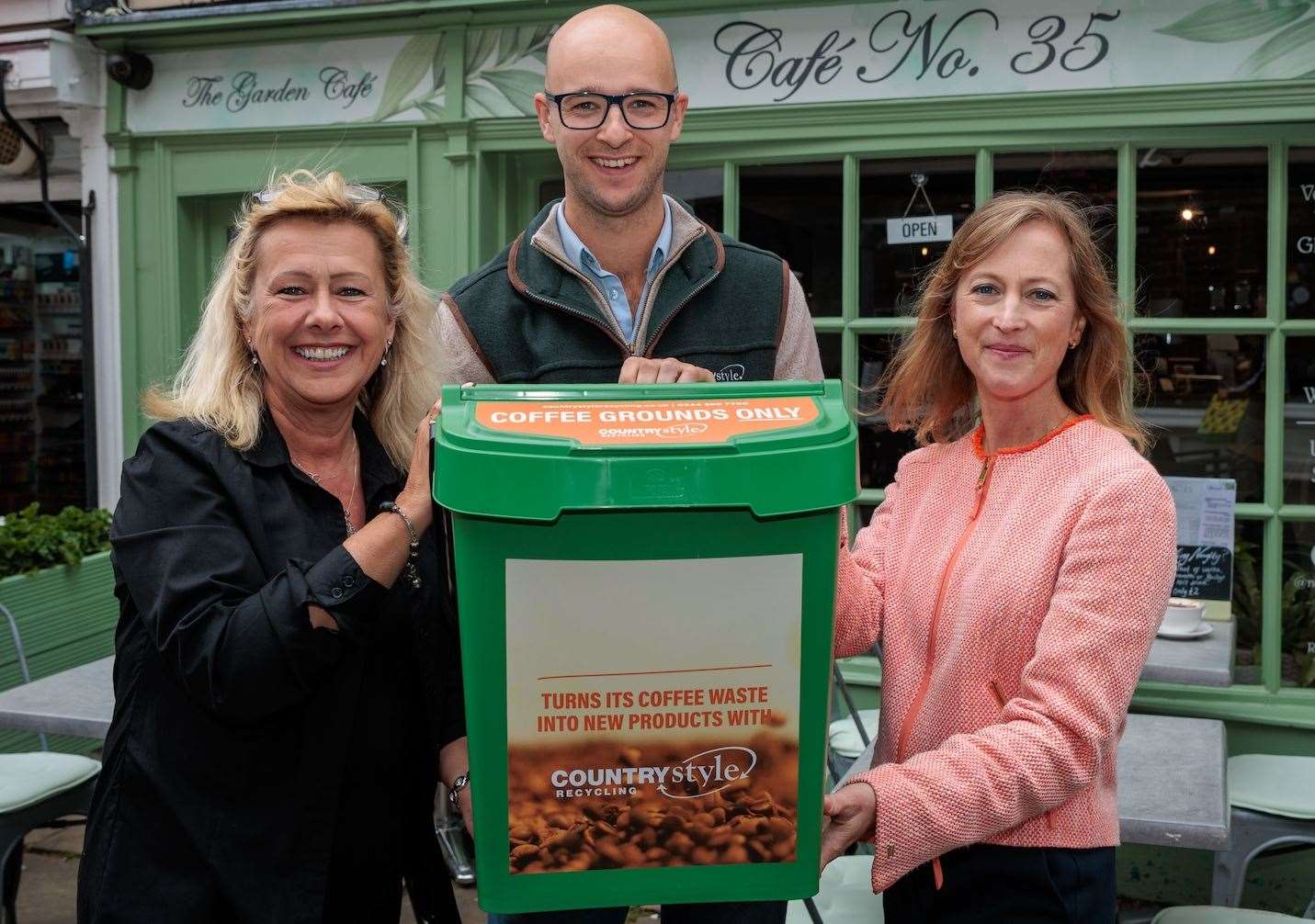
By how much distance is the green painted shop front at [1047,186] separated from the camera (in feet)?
12.4

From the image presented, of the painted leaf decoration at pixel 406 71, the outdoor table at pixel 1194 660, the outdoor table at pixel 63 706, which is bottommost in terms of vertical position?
the outdoor table at pixel 63 706

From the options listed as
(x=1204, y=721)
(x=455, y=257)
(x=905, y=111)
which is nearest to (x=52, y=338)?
(x=455, y=257)

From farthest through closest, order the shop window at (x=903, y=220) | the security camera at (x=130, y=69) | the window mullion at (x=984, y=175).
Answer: the security camera at (x=130, y=69) < the shop window at (x=903, y=220) < the window mullion at (x=984, y=175)

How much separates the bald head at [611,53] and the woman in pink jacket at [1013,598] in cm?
54

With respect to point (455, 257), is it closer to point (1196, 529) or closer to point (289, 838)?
point (1196, 529)

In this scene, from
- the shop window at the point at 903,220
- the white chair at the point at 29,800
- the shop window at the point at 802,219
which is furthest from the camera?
the shop window at the point at 802,219

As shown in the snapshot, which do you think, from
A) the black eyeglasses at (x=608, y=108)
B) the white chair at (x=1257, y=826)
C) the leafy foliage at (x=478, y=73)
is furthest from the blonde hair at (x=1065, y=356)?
the leafy foliage at (x=478, y=73)

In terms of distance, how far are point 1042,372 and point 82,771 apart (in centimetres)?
269

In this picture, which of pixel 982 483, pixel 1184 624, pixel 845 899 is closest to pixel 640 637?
pixel 982 483

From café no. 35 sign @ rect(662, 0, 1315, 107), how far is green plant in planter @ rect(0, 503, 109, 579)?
9.02 ft

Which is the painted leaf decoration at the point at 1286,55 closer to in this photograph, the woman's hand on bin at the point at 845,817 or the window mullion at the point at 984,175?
the window mullion at the point at 984,175

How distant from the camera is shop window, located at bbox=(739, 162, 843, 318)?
423 centimetres

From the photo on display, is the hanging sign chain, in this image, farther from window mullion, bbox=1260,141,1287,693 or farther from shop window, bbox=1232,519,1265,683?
shop window, bbox=1232,519,1265,683

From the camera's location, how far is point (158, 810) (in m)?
1.74
